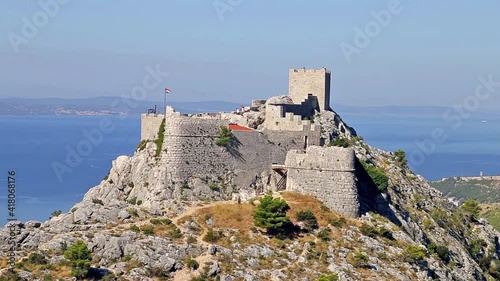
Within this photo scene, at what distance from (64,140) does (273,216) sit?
124 m

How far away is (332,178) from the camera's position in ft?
164

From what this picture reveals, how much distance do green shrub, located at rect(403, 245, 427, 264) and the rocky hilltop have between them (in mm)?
58

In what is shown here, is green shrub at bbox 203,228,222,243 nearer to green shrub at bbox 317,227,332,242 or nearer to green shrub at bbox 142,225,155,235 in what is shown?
green shrub at bbox 142,225,155,235

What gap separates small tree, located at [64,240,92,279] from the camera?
135 feet

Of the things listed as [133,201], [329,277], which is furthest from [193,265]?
[133,201]

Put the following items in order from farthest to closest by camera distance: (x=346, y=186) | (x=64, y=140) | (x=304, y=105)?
(x=64, y=140)
(x=304, y=105)
(x=346, y=186)

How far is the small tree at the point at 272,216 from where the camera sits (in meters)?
47.1

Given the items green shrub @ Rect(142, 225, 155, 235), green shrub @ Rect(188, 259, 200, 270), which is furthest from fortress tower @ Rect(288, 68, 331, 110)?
green shrub @ Rect(188, 259, 200, 270)

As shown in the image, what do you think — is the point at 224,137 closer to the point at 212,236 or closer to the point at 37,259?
the point at 212,236

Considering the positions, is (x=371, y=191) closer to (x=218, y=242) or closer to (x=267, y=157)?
(x=267, y=157)

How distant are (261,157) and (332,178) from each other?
193 inches

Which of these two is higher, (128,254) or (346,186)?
(346,186)

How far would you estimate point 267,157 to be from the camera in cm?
5278

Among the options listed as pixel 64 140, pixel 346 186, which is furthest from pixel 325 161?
pixel 64 140
